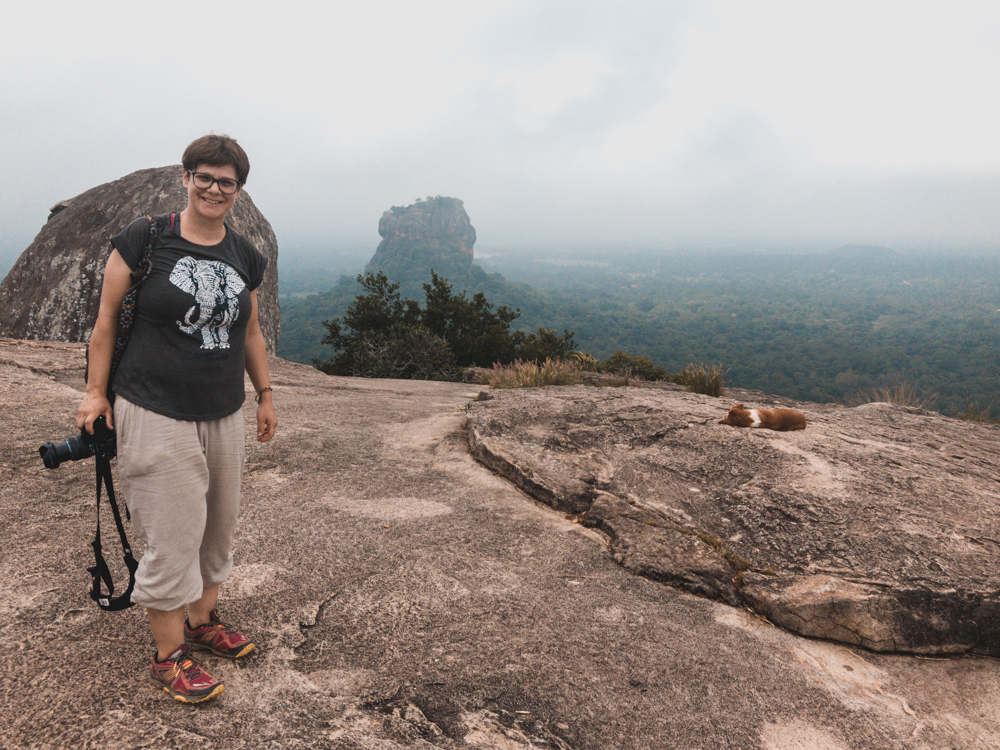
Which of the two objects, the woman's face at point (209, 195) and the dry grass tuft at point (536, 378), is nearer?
the woman's face at point (209, 195)

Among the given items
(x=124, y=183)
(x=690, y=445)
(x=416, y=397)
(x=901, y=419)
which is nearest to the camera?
(x=690, y=445)

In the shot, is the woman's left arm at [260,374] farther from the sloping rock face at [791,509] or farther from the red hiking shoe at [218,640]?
the sloping rock face at [791,509]

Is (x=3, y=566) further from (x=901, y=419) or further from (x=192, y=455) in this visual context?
(x=901, y=419)

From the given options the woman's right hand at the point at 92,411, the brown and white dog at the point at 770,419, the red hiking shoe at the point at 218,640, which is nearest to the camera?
the woman's right hand at the point at 92,411

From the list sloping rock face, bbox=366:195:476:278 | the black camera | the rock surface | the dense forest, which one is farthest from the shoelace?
sloping rock face, bbox=366:195:476:278

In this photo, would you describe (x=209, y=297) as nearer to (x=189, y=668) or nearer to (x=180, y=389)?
(x=180, y=389)

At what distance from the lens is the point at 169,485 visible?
1880 mm

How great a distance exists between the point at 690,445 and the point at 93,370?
438cm

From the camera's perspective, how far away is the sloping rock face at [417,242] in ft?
582

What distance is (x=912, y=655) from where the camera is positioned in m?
3.00

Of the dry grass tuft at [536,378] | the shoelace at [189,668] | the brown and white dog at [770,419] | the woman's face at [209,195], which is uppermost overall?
the woman's face at [209,195]

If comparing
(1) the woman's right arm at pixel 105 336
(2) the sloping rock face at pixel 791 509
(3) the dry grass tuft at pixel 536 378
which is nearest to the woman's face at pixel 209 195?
(1) the woman's right arm at pixel 105 336

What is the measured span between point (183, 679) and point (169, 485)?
2.45 feet

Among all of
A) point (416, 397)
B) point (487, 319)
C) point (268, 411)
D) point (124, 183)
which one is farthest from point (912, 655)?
point (487, 319)
